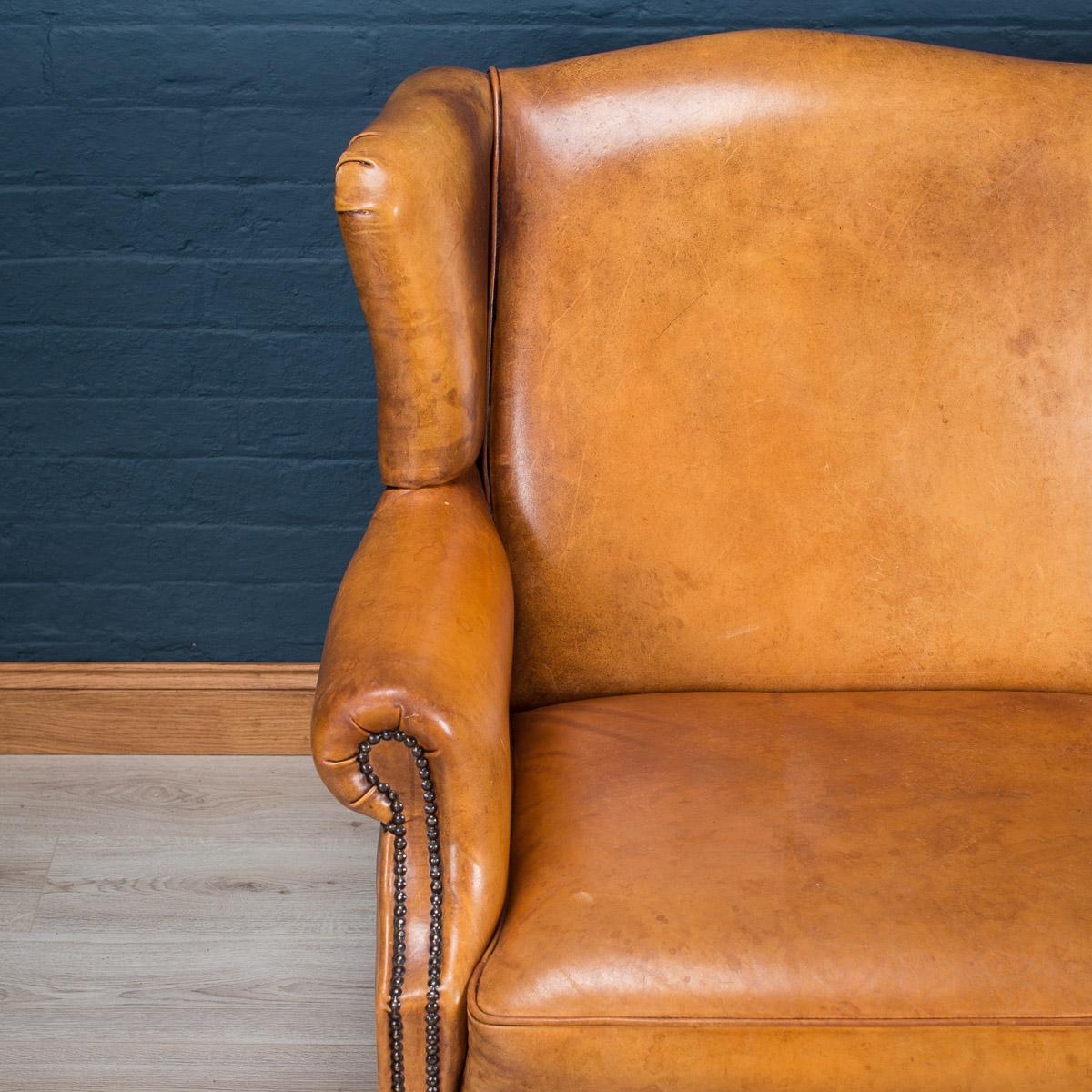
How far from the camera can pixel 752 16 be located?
1.60 m

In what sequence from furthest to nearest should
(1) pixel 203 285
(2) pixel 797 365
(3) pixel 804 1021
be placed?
(1) pixel 203 285, (2) pixel 797 365, (3) pixel 804 1021

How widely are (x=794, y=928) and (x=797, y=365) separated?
619mm

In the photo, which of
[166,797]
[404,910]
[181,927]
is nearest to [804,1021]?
[404,910]

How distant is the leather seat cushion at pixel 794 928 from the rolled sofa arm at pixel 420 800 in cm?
3

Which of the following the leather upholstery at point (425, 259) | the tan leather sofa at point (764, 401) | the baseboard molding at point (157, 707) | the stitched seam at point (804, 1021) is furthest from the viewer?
the baseboard molding at point (157, 707)

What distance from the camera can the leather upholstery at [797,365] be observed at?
1.33 metres

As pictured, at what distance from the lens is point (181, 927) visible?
1616mm

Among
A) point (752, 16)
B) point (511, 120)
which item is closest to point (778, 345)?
point (511, 120)

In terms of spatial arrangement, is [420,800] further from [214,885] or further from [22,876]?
[22,876]

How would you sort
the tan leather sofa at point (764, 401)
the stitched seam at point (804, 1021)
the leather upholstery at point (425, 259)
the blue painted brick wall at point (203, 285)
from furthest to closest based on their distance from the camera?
the blue painted brick wall at point (203, 285), the tan leather sofa at point (764, 401), the leather upholstery at point (425, 259), the stitched seam at point (804, 1021)

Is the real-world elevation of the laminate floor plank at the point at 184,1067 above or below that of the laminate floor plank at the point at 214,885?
above

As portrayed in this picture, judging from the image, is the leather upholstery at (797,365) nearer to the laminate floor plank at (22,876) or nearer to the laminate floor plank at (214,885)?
the laminate floor plank at (214,885)

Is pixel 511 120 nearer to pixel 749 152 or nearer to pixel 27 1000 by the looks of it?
pixel 749 152

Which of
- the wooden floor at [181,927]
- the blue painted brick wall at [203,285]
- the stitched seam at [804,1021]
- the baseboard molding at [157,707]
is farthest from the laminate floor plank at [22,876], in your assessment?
the stitched seam at [804,1021]
